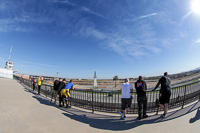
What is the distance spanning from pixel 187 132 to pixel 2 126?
574cm

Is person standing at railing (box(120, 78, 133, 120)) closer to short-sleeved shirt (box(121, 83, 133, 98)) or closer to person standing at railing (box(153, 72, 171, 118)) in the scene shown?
short-sleeved shirt (box(121, 83, 133, 98))

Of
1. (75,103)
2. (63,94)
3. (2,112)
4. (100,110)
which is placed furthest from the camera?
(75,103)

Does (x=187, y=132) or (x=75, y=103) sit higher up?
(x=187, y=132)

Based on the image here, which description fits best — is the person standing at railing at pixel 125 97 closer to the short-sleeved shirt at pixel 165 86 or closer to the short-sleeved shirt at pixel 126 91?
the short-sleeved shirt at pixel 126 91

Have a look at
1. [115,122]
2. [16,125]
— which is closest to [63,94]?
[16,125]

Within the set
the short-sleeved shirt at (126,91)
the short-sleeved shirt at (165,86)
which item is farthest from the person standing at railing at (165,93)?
the short-sleeved shirt at (126,91)

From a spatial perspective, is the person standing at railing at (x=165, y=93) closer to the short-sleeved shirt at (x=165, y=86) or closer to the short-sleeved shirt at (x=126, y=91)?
the short-sleeved shirt at (x=165, y=86)

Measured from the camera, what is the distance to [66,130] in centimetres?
270

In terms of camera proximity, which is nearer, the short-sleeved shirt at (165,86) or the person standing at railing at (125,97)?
the short-sleeved shirt at (165,86)

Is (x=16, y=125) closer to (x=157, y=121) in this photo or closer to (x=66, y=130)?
(x=66, y=130)

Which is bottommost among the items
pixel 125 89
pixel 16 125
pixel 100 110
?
pixel 100 110

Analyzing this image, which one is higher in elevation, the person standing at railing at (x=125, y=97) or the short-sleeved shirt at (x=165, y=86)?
the short-sleeved shirt at (x=165, y=86)

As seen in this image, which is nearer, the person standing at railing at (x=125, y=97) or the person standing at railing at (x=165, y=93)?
the person standing at railing at (x=165, y=93)

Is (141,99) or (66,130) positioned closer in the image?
(66,130)
